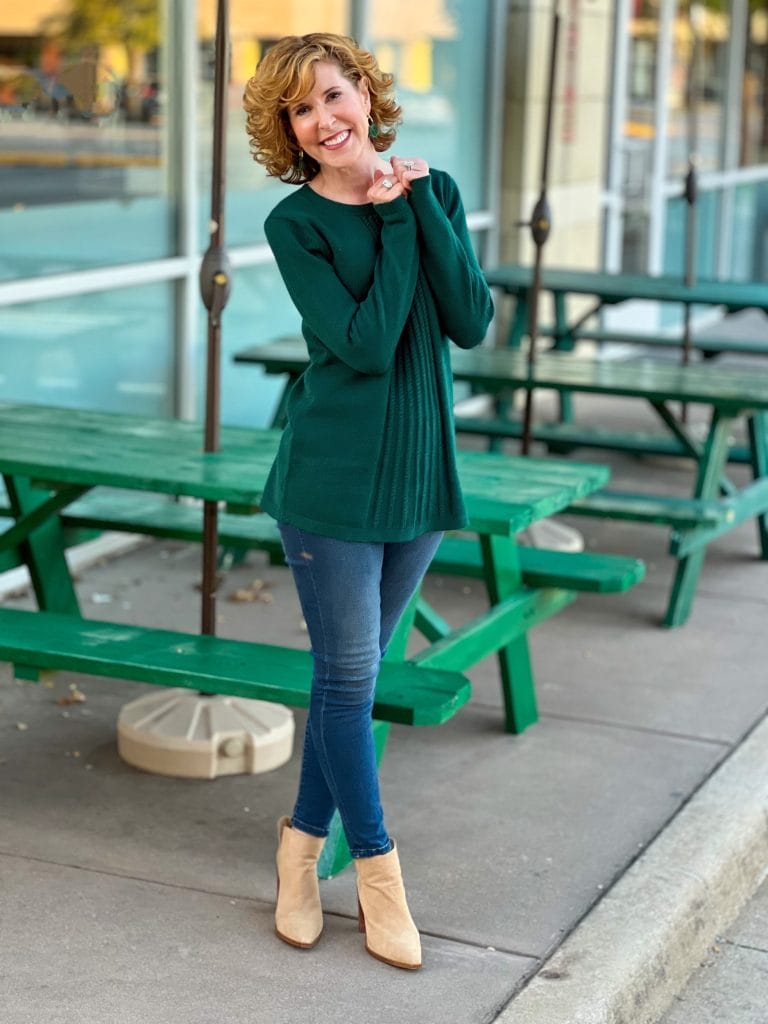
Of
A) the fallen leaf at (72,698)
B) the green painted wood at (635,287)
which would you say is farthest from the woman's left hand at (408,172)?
the green painted wood at (635,287)

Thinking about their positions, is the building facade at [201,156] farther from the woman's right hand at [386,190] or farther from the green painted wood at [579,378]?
the woman's right hand at [386,190]

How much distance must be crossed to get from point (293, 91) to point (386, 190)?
0.25 metres

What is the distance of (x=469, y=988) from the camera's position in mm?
3262

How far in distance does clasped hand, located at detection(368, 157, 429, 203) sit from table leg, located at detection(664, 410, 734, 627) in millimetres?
2936

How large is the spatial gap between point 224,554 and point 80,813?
2251 mm

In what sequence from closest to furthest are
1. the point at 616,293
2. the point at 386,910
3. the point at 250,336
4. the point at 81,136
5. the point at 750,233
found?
1. the point at 386,910
2. the point at 81,136
3. the point at 250,336
4. the point at 616,293
5. the point at 750,233

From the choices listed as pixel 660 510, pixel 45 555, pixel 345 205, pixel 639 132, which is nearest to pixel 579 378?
pixel 660 510

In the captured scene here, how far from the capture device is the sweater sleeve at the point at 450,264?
310cm

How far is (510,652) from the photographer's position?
4.71 metres

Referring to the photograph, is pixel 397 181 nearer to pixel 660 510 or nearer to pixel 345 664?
pixel 345 664

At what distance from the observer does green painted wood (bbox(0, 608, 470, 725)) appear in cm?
363

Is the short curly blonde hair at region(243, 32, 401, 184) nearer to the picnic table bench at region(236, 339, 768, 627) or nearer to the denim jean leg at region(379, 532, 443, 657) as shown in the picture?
the denim jean leg at region(379, 532, 443, 657)

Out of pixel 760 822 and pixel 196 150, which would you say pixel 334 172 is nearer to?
pixel 760 822

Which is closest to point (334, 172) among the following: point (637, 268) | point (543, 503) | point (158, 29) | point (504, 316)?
point (543, 503)
